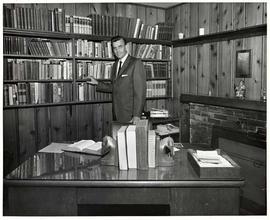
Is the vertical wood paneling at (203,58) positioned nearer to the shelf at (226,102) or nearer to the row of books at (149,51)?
the shelf at (226,102)

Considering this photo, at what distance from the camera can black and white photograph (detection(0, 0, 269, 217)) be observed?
158cm

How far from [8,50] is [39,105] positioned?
70 centimetres

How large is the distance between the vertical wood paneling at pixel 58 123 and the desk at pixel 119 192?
2365 mm

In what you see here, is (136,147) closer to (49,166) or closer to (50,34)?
(49,166)

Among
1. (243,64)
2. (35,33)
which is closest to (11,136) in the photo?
(35,33)

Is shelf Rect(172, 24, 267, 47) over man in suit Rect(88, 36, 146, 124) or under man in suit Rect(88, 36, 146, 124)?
over

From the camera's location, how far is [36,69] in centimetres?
365

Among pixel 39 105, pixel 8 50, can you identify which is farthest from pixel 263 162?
pixel 8 50

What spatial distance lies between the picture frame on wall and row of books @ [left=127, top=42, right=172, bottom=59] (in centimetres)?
127

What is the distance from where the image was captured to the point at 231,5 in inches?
145

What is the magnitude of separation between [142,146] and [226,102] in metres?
2.15

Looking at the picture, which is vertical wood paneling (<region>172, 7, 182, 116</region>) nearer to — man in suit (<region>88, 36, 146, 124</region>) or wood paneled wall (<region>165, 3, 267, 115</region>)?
wood paneled wall (<region>165, 3, 267, 115</region>)

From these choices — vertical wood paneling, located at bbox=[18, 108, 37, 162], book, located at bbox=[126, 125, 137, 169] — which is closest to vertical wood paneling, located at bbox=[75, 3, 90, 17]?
vertical wood paneling, located at bbox=[18, 108, 37, 162]

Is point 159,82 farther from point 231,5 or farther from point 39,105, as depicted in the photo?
point 39,105
